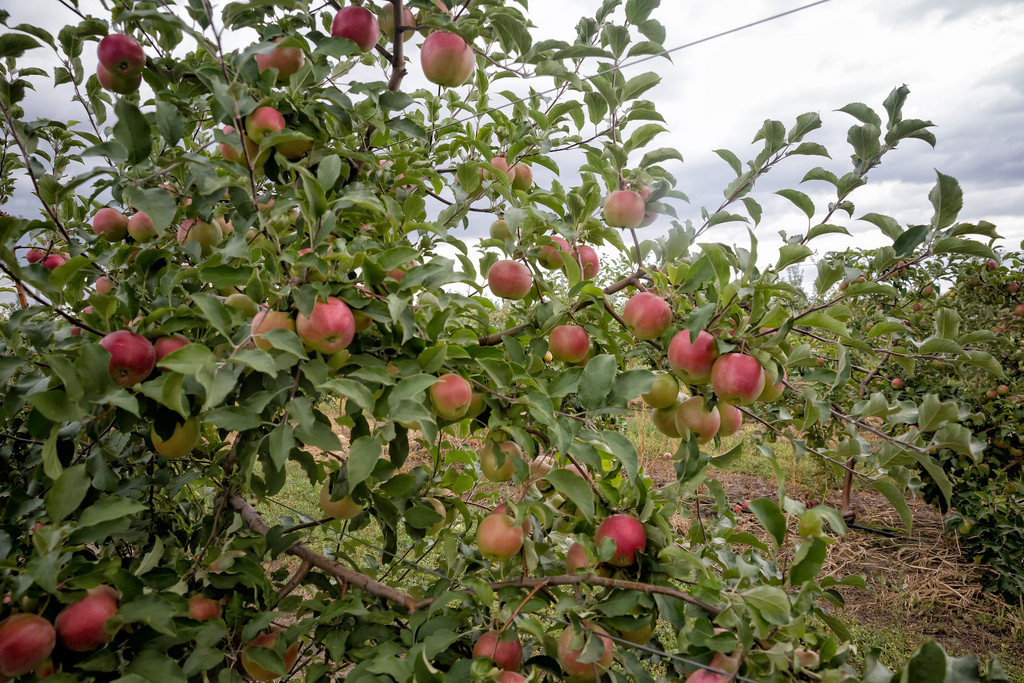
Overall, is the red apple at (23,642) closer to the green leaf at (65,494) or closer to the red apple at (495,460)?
→ the green leaf at (65,494)

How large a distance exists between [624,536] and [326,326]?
0.56m

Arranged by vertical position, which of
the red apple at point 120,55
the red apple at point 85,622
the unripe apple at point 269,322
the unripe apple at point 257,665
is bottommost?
the unripe apple at point 257,665

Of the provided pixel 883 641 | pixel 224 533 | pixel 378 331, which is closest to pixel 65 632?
pixel 224 533

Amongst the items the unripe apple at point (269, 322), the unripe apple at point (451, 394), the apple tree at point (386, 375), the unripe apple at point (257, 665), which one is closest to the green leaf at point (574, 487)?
the apple tree at point (386, 375)

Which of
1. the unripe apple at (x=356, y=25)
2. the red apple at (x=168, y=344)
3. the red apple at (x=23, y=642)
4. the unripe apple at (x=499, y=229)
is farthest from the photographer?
the unripe apple at (x=499, y=229)

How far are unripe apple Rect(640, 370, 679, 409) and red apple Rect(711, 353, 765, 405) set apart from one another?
0.55 ft

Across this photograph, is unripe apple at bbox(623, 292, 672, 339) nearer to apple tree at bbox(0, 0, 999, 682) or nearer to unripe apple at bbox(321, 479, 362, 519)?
apple tree at bbox(0, 0, 999, 682)

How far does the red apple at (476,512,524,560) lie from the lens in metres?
0.97

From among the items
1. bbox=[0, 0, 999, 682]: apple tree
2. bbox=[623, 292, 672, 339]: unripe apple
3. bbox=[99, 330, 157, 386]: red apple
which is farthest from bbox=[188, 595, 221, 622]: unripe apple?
bbox=[623, 292, 672, 339]: unripe apple

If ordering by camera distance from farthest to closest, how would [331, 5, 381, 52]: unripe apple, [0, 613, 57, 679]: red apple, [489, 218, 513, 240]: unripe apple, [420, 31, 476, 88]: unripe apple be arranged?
[489, 218, 513, 240]: unripe apple, [420, 31, 476, 88]: unripe apple, [331, 5, 381, 52]: unripe apple, [0, 613, 57, 679]: red apple

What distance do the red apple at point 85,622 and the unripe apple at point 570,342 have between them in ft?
2.61

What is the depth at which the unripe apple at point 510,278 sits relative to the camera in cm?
126

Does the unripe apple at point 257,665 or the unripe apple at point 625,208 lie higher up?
the unripe apple at point 625,208

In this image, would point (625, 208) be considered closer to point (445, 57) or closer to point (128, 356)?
point (445, 57)
